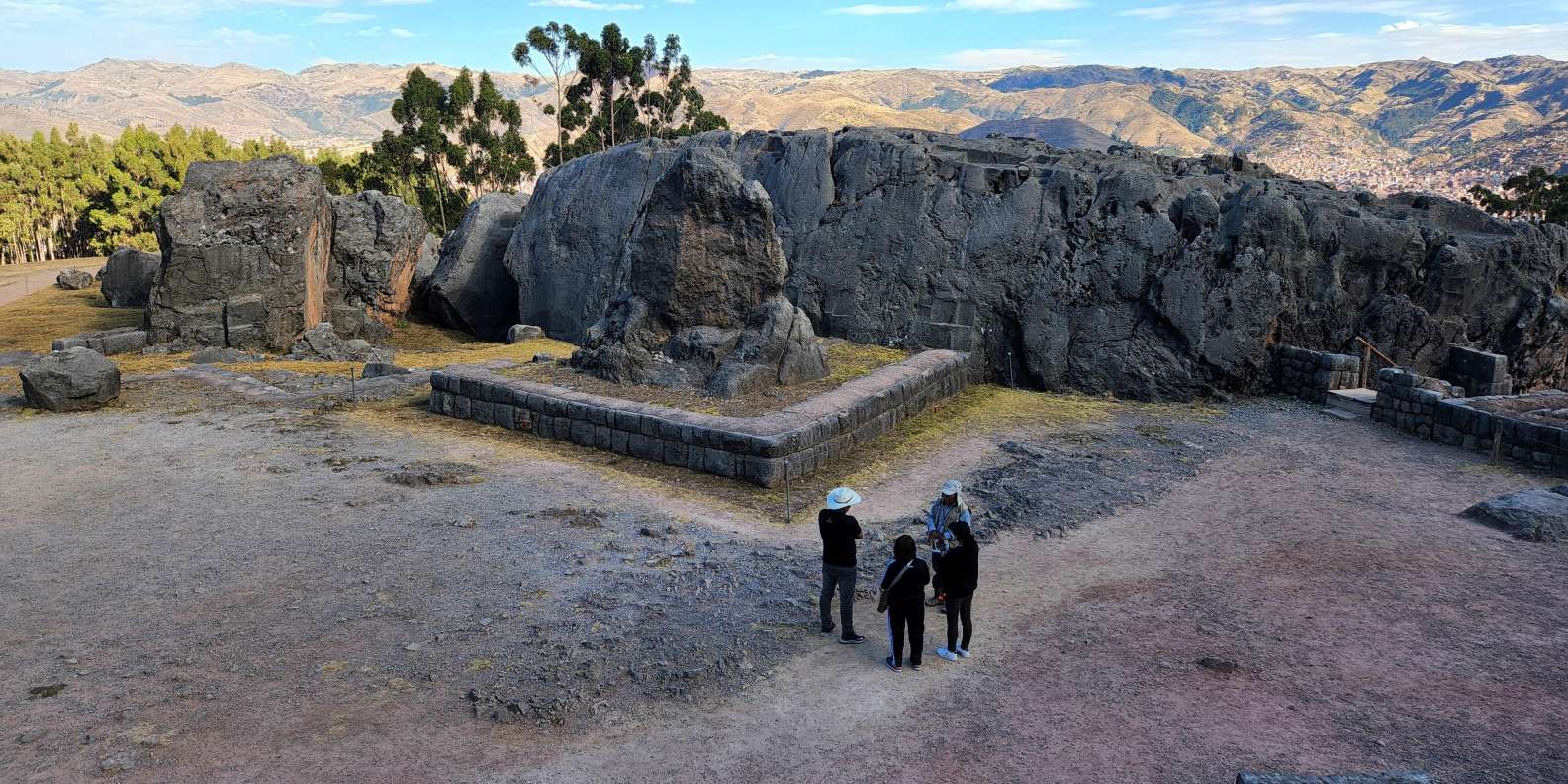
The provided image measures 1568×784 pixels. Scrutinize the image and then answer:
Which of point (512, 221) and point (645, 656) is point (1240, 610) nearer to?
point (645, 656)

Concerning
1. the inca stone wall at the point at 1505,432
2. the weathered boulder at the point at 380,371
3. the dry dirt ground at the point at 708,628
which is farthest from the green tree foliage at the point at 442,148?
the inca stone wall at the point at 1505,432

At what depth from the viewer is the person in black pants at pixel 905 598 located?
7.98 meters

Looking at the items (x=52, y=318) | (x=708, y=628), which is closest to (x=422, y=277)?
(x=52, y=318)

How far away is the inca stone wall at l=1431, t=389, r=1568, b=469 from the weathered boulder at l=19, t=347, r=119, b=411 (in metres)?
22.1

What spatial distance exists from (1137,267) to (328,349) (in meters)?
17.9

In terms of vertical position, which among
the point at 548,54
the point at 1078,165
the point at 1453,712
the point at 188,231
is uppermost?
the point at 548,54

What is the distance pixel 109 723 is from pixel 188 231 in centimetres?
1800

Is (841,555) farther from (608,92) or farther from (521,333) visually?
(608,92)

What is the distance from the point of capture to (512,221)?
28.5m

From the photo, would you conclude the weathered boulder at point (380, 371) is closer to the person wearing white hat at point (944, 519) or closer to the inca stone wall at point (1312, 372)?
the person wearing white hat at point (944, 519)

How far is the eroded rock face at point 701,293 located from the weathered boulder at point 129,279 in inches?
813

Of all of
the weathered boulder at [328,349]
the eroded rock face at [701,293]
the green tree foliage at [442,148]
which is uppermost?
the green tree foliage at [442,148]

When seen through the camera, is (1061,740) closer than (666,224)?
Yes

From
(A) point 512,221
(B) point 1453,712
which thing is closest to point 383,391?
(A) point 512,221
